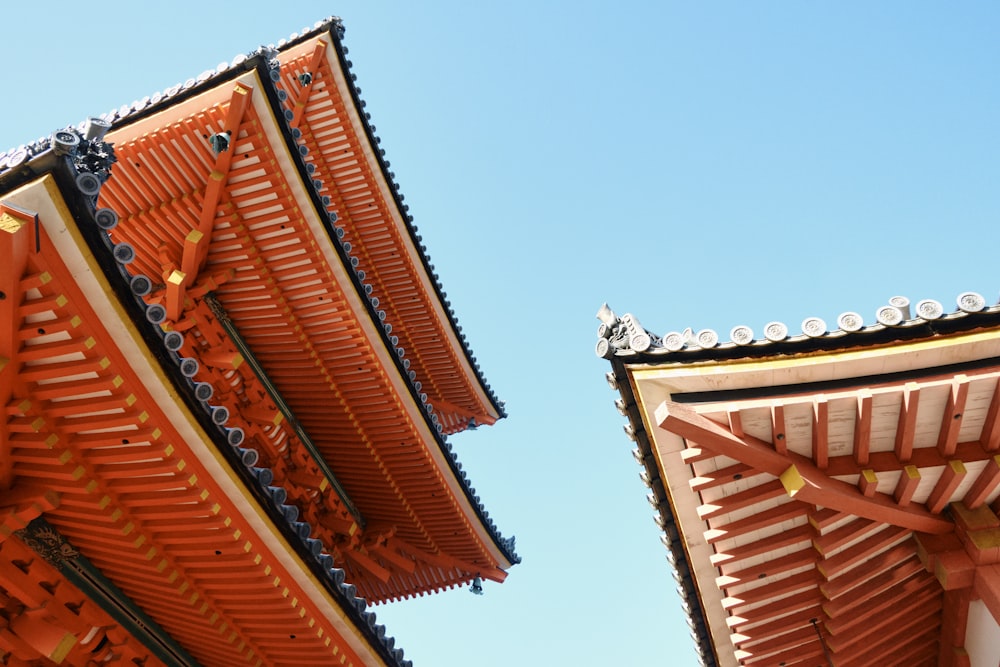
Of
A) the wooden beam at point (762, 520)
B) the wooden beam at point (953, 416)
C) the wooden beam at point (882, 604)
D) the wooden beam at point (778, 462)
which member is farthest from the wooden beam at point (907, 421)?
the wooden beam at point (882, 604)

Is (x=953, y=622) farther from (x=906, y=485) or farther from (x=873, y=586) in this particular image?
(x=906, y=485)

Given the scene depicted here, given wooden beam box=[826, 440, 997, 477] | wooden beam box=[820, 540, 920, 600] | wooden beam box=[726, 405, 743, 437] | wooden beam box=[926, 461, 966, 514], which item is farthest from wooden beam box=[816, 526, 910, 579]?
wooden beam box=[726, 405, 743, 437]

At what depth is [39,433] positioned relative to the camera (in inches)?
229

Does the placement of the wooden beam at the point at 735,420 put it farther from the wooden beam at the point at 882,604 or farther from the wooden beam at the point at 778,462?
the wooden beam at the point at 882,604

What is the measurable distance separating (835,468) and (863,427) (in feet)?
1.71

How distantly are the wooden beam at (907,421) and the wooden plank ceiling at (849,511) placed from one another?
1 centimetres

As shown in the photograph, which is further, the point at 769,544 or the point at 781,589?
the point at 781,589

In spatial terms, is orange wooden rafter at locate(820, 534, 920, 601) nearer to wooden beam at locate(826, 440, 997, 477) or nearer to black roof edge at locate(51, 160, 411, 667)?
wooden beam at locate(826, 440, 997, 477)

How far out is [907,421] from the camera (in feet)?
19.8

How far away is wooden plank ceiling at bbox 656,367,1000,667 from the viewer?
6121 mm

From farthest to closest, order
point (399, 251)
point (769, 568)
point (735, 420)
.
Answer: point (399, 251)
point (769, 568)
point (735, 420)

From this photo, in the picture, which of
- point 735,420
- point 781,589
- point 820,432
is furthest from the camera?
point 781,589

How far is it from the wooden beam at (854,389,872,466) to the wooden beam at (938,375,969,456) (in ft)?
2.04

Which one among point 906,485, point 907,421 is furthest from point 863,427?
point 906,485
